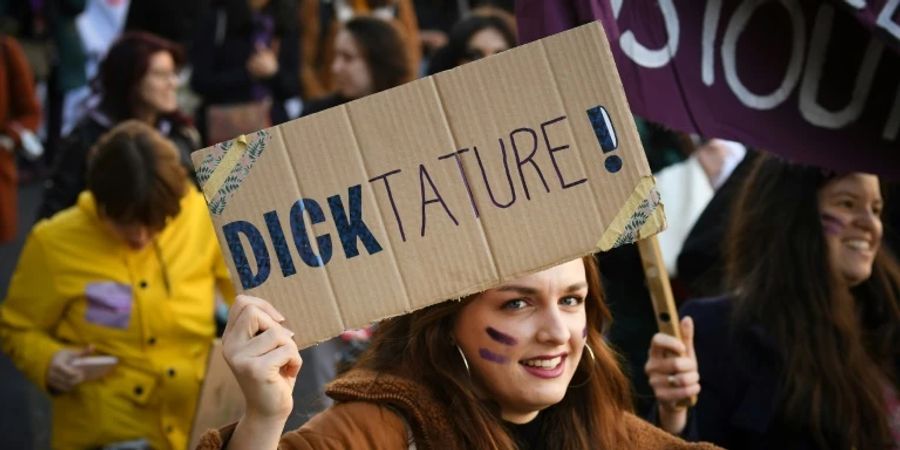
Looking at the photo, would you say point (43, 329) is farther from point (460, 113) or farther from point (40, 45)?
point (40, 45)

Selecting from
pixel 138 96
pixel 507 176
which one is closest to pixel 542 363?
pixel 507 176

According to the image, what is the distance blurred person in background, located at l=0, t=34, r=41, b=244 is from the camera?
31.6 feet

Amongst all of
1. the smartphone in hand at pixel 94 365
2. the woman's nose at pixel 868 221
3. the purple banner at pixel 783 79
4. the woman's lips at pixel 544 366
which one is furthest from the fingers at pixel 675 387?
the smartphone in hand at pixel 94 365

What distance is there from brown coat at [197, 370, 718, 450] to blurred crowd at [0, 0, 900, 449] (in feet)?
1.53

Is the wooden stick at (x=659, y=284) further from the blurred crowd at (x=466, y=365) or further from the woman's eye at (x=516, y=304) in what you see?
the woman's eye at (x=516, y=304)

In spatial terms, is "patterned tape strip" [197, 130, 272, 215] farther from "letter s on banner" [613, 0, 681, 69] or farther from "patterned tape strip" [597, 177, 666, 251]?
"letter s on banner" [613, 0, 681, 69]

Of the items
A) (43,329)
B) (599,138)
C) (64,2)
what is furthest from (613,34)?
(64,2)

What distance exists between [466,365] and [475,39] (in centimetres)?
441

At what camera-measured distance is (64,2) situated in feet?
37.3

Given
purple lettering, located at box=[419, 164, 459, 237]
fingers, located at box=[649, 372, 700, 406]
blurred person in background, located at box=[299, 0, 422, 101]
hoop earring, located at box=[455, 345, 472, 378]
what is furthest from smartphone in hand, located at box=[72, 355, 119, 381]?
blurred person in background, located at box=[299, 0, 422, 101]

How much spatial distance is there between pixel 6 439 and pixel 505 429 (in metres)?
4.69

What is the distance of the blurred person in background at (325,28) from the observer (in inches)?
413

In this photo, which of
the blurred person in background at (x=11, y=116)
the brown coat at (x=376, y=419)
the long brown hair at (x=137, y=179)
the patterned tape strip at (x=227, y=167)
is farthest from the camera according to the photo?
the blurred person in background at (x=11, y=116)

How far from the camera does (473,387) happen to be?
3.57 metres
